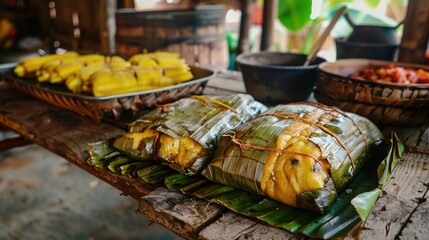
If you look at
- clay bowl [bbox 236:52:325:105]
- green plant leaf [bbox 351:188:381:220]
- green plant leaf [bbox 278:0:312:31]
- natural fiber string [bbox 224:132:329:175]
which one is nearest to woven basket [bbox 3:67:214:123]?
clay bowl [bbox 236:52:325:105]

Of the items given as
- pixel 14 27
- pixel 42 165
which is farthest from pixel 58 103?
pixel 14 27

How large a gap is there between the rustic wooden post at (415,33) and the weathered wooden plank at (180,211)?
2.15 meters

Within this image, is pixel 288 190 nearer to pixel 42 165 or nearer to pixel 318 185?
pixel 318 185

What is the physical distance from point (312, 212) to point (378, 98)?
916 mm

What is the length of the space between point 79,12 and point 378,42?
3.93 m

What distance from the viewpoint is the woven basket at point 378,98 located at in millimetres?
1843

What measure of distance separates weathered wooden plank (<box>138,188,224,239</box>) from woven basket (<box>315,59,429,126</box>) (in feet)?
3.48

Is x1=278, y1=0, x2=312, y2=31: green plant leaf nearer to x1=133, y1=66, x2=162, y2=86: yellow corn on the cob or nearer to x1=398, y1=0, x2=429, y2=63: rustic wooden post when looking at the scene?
x1=398, y1=0, x2=429, y2=63: rustic wooden post

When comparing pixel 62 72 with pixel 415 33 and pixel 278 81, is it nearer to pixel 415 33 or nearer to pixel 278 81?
pixel 278 81

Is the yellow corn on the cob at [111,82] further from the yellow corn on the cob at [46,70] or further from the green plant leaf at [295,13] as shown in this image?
the green plant leaf at [295,13]

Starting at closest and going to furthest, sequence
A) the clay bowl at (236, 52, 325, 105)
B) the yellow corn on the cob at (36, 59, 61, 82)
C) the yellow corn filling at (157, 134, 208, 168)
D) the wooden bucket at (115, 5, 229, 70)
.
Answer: the yellow corn filling at (157, 134, 208, 168), the clay bowl at (236, 52, 325, 105), the yellow corn on the cob at (36, 59, 61, 82), the wooden bucket at (115, 5, 229, 70)

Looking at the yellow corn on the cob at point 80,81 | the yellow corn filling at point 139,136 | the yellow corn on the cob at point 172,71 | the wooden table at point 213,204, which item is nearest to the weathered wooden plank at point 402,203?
the wooden table at point 213,204

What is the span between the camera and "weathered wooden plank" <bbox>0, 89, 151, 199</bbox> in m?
1.64

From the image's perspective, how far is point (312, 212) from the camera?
1.28m
